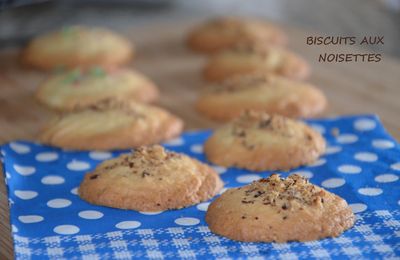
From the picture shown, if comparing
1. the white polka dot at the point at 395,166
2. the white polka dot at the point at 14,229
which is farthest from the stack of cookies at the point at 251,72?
the white polka dot at the point at 14,229

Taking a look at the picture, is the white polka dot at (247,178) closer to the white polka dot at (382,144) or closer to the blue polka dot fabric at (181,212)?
the blue polka dot fabric at (181,212)

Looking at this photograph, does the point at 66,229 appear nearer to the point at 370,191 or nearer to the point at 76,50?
the point at 370,191

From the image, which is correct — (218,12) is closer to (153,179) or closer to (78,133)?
(78,133)

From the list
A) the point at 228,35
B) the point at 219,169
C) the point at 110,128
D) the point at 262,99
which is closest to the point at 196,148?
the point at 219,169

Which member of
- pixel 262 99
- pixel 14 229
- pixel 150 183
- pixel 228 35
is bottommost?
pixel 14 229

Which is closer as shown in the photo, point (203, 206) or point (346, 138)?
point (203, 206)

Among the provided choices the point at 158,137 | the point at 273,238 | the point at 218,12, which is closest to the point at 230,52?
the point at 158,137

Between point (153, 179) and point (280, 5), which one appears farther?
point (280, 5)
